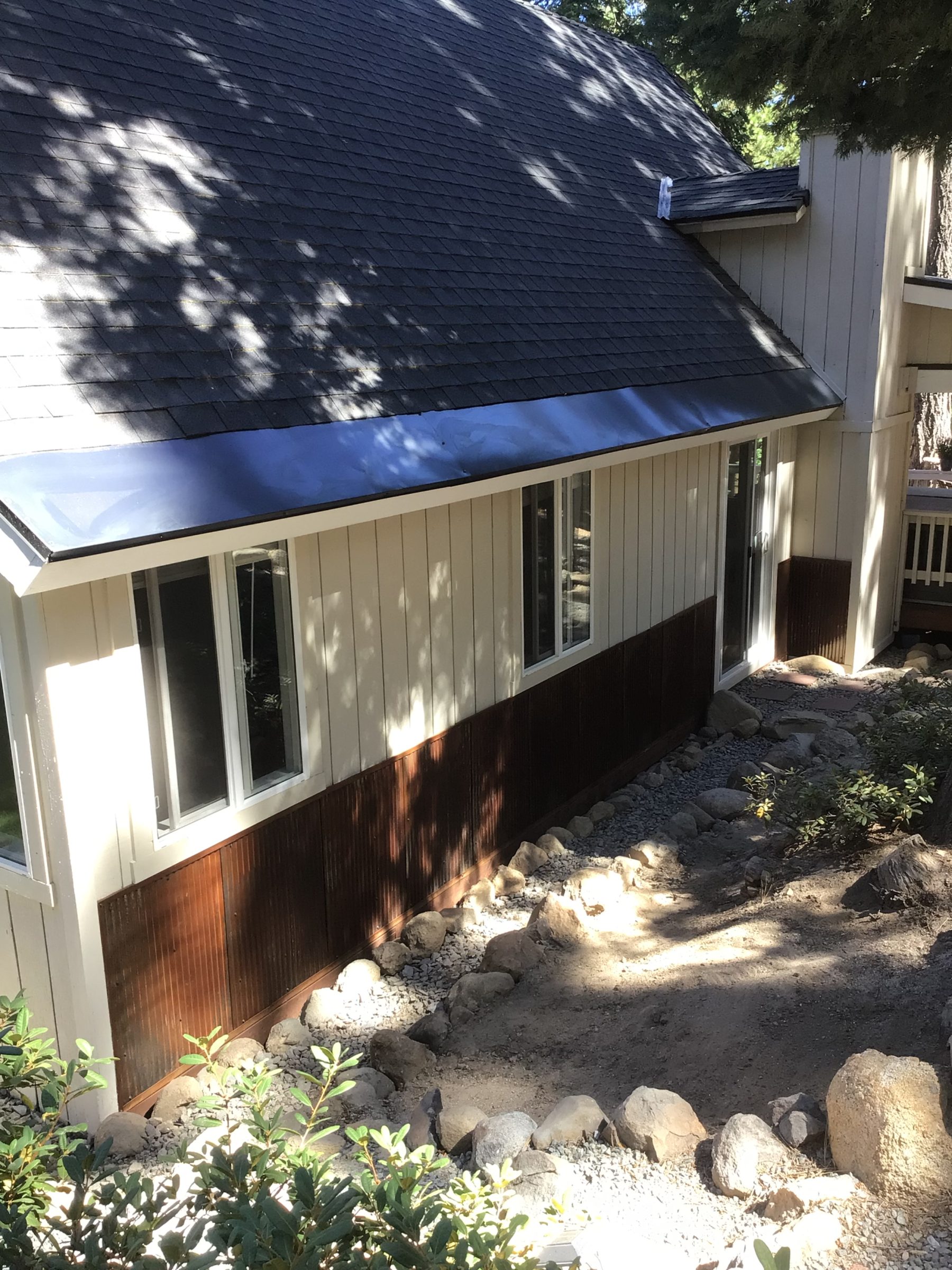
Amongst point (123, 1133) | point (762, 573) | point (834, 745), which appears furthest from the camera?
point (762, 573)

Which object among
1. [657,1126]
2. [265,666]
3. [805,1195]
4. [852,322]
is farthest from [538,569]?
[852,322]

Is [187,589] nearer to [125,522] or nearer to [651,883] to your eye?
[125,522]

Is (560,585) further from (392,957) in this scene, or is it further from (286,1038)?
(286,1038)

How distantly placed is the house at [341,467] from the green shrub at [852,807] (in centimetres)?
197

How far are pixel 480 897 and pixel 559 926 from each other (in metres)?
1.00

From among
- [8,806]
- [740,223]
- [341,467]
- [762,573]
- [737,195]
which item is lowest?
[762,573]

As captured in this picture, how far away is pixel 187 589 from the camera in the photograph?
509 cm

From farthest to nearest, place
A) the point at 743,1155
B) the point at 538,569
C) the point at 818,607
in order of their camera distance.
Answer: the point at 818,607 < the point at 538,569 < the point at 743,1155

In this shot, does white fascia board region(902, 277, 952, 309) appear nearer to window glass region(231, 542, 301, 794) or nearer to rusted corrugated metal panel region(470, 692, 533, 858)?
rusted corrugated metal panel region(470, 692, 533, 858)

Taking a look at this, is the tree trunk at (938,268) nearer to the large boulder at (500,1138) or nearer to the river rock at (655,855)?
the river rock at (655,855)

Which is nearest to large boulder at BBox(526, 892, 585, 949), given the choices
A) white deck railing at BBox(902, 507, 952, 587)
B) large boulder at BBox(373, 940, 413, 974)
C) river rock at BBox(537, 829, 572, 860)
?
large boulder at BBox(373, 940, 413, 974)

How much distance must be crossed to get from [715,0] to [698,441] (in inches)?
135

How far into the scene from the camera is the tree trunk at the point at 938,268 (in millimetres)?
12398

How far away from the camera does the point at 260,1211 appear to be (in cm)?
229
